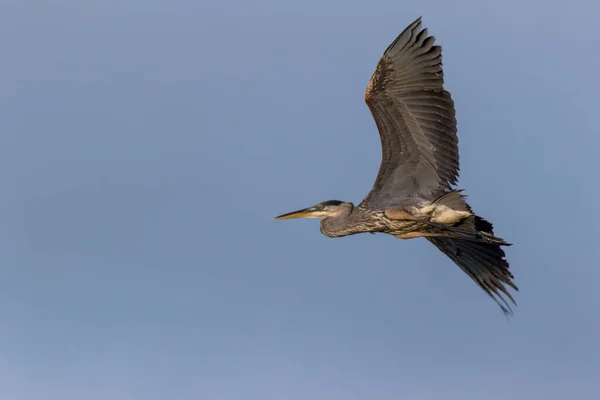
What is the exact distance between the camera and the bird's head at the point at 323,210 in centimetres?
1764

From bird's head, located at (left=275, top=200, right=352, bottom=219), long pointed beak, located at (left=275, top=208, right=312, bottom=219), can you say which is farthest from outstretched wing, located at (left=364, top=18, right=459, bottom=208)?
long pointed beak, located at (left=275, top=208, right=312, bottom=219)

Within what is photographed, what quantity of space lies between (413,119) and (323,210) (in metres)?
2.45

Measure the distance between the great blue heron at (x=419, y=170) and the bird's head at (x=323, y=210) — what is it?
0.08 m

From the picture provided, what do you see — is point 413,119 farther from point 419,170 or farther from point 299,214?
point 299,214

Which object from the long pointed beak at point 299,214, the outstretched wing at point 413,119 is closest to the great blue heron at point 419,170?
the outstretched wing at point 413,119

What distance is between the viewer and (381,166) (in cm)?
1681

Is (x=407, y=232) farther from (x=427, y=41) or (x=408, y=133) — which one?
(x=427, y=41)

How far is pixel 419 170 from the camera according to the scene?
16.7 metres

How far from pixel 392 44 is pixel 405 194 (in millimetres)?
2301

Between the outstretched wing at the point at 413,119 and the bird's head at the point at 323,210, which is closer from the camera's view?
the outstretched wing at the point at 413,119

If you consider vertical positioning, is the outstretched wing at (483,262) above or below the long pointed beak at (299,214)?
below

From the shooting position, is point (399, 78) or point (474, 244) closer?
point (399, 78)

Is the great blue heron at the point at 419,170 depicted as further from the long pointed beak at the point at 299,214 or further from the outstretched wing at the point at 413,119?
the long pointed beak at the point at 299,214

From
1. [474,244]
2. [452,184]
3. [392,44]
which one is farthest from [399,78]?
[474,244]
